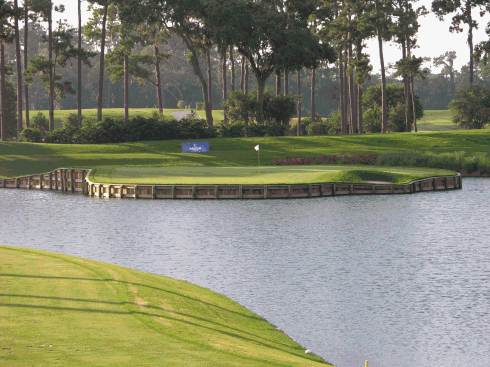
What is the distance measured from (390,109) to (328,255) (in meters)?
78.1

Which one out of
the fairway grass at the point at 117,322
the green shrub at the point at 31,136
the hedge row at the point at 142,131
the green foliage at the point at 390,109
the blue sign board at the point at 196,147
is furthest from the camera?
the green foliage at the point at 390,109

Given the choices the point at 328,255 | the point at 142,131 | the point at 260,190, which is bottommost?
the point at 328,255

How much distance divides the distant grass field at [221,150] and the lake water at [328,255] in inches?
719

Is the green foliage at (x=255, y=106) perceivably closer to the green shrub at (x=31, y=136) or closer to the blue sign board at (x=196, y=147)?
the blue sign board at (x=196, y=147)

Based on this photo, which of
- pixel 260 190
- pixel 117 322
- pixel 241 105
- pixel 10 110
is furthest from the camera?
pixel 10 110

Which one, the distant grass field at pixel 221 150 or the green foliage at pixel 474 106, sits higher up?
the green foliage at pixel 474 106

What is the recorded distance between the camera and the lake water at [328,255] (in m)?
14.3

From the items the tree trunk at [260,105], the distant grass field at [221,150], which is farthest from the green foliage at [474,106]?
the tree trunk at [260,105]

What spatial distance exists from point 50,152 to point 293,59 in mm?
30096

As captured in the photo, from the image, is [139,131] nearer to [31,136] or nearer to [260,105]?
[31,136]

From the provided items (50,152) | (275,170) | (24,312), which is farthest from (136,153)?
(24,312)

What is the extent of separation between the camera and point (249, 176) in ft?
162

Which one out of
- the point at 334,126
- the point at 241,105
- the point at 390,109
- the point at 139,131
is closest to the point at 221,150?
the point at 241,105

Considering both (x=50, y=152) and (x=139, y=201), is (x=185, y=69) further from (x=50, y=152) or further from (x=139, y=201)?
(x=139, y=201)
